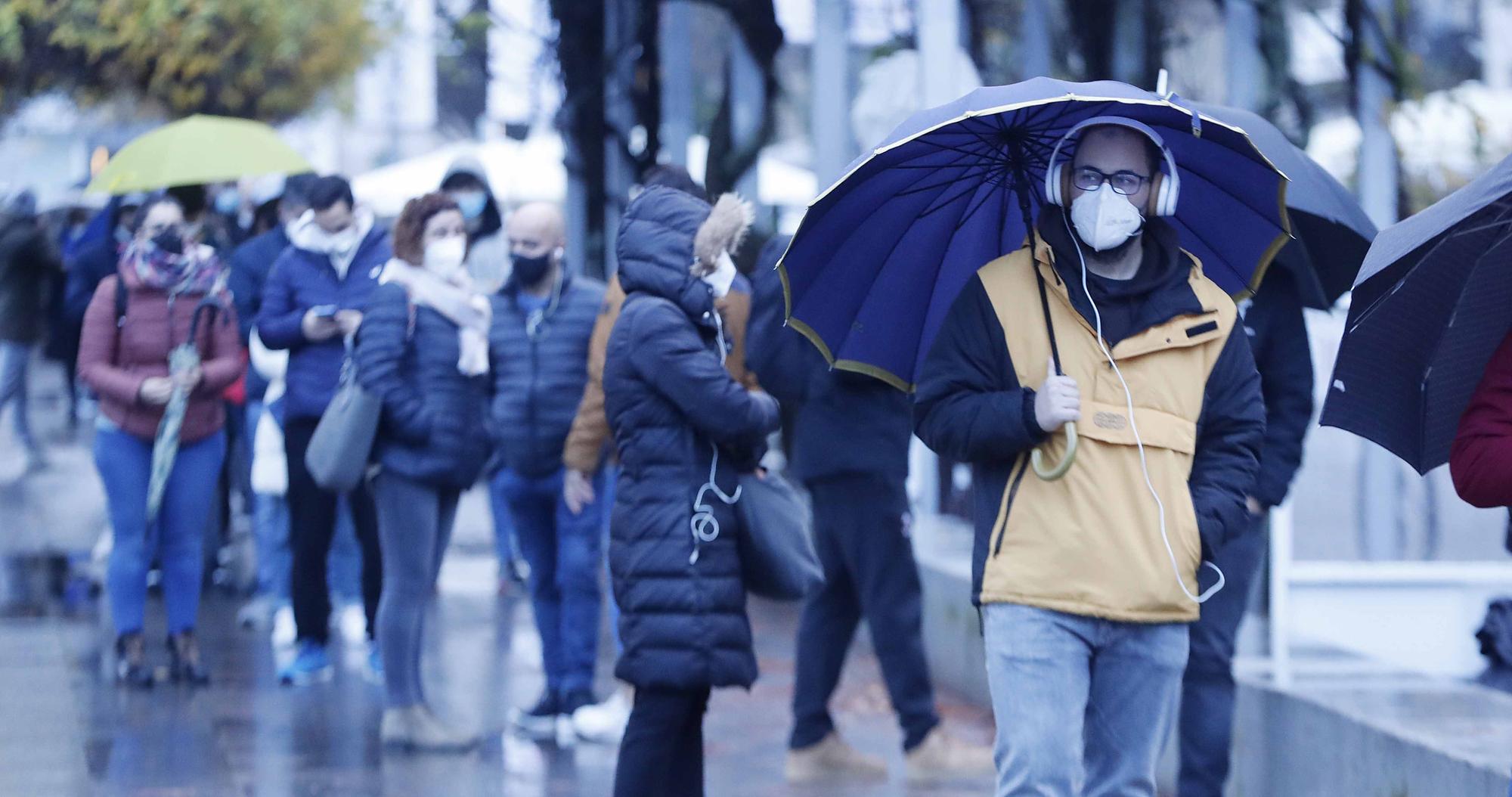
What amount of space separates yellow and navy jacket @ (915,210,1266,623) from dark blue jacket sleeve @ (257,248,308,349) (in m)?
4.68

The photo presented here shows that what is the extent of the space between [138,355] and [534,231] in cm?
191

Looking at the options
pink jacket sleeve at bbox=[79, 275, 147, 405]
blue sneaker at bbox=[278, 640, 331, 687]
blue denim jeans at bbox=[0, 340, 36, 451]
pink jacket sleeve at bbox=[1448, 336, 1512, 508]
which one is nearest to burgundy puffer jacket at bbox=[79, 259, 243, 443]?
pink jacket sleeve at bbox=[79, 275, 147, 405]

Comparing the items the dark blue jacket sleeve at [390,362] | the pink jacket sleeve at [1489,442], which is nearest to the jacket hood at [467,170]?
the dark blue jacket sleeve at [390,362]

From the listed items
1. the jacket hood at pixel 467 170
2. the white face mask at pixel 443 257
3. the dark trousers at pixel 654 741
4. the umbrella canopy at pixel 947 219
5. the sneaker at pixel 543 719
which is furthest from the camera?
the jacket hood at pixel 467 170

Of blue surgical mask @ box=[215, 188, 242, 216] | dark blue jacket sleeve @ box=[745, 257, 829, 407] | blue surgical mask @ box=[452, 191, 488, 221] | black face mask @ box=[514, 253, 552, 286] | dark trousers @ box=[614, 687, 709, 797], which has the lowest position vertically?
dark trousers @ box=[614, 687, 709, 797]

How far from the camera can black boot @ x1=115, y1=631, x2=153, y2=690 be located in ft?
28.6

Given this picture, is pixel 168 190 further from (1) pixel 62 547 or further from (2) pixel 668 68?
(2) pixel 668 68

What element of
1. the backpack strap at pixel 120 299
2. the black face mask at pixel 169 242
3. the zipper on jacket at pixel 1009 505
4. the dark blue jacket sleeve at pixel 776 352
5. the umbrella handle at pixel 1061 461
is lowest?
the zipper on jacket at pixel 1009 505

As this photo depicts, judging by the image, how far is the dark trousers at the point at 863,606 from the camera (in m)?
6.93

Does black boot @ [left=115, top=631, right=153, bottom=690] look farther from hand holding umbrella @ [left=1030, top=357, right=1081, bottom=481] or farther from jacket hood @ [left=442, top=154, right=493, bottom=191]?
hand holding umbrella @ [left=1030, top=357, right=1081, bottom=481]

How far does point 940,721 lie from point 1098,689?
281 cm

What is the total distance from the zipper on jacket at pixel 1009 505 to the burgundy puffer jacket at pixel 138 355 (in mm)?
5010

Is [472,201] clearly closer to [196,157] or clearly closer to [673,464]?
[196,157]

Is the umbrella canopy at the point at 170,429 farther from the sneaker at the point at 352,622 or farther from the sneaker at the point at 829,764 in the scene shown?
the sneaker at the point at 829,764
